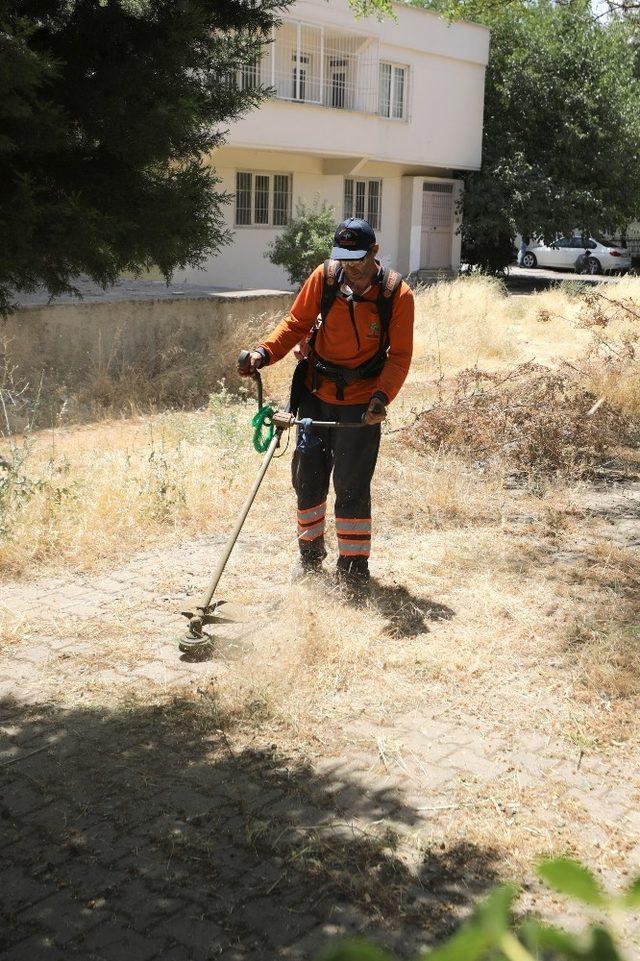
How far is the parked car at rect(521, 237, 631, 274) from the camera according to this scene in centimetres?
3903

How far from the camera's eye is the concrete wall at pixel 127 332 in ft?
37.5

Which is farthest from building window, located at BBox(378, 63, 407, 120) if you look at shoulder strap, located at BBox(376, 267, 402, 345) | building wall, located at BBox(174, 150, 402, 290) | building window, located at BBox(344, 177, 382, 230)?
shoulder strap, located at BBox(376, 267, 402, 345)

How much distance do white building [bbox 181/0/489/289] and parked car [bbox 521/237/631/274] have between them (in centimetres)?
884

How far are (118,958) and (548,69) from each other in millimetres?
31660

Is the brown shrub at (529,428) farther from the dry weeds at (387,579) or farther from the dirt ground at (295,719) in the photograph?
the dirt ground at (295,719)

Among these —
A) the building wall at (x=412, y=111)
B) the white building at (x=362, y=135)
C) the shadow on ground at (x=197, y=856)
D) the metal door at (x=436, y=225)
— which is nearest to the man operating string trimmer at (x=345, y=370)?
the shadow on ground at (x=197, y=856)

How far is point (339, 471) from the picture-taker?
6.01 meters

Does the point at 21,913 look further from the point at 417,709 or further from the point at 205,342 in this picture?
the point at 205,342

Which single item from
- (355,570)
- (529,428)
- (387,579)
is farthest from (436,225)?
(355,570)

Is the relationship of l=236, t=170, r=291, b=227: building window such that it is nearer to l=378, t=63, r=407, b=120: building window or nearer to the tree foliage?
l=378, t=63, r=407, b=120: building window

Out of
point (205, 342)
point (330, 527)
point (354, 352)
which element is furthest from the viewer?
point (205, 342)

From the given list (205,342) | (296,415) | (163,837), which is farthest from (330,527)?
(205,342)

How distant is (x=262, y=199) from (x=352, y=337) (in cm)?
2131

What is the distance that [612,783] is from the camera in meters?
4.04
